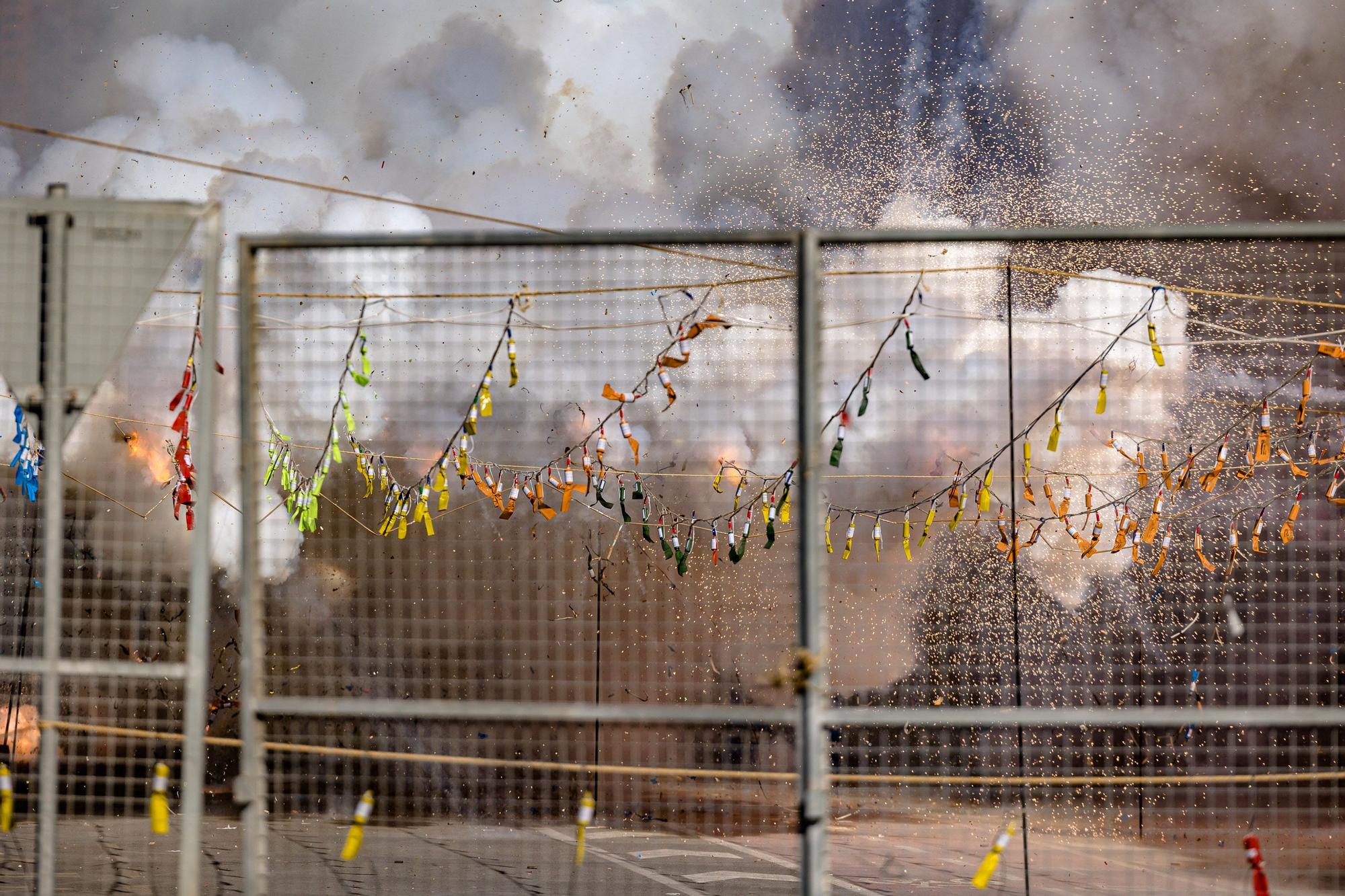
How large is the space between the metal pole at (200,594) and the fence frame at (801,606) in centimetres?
9

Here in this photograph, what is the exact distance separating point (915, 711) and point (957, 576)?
8.16 meters

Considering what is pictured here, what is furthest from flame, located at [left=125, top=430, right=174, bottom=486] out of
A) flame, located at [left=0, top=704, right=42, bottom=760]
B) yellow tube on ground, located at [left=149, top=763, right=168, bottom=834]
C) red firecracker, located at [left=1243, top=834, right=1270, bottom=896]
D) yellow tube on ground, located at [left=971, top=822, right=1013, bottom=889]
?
red firecracker, located at [left=1243, top=834, right=1270, bottom=896]

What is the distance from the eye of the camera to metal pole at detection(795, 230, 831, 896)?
8.55ft

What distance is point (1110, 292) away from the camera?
10.9m

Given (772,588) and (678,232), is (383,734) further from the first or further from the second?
(678,232)

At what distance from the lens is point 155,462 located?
35.0ft

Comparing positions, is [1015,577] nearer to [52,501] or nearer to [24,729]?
[52,501]

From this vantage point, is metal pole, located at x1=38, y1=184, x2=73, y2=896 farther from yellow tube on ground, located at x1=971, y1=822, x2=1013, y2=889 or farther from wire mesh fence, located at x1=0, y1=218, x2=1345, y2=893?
wire mesh fence, located at x1=0, y1=218, x2=1345, y2=893

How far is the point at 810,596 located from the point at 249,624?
141 centimetres

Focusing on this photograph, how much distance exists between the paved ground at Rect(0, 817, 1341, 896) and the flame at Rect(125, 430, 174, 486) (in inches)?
125

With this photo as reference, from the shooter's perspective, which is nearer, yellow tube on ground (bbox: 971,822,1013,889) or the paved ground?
yellow tube on ground (bbox: 971,822,1013,889)

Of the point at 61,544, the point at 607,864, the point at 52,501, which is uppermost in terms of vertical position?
the point at 52,501

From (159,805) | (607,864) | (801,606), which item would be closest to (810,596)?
(801,606)

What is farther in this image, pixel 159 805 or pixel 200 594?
pixel 159 805
